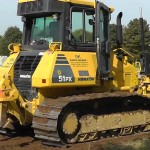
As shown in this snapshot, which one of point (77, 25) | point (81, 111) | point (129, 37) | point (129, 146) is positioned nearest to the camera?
point (129, 146)

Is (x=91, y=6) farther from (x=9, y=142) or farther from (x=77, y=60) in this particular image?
(x=9, y=142)

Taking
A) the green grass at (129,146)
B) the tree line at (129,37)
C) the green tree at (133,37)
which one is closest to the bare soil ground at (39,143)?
the green grass at (129,146)

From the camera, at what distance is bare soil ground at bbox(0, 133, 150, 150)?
927 cm

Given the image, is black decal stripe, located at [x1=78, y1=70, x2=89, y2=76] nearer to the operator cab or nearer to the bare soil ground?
the operator cab

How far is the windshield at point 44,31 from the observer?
997 centimetres

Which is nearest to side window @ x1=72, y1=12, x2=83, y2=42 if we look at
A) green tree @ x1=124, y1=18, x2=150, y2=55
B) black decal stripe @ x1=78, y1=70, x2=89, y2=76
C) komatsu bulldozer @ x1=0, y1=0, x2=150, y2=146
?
komatsu bulldozer @ x1=0, y1=0, x2=150, y2=146

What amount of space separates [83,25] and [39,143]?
9.33 ft

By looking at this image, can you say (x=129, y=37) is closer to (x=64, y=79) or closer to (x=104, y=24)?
(x=104, y=24)

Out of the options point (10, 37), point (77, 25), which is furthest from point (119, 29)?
point (10, 37)

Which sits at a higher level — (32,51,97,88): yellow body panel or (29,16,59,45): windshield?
(29,16,59,45): windshield

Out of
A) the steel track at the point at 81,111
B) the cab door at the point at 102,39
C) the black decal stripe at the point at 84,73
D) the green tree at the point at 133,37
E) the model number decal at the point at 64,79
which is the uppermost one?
the green tree at the point at 133,37

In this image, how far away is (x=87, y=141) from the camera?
32.4 feet

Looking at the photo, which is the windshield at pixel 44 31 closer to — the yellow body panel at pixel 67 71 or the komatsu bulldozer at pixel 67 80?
the komatsu bulldozer at pixel 67 80

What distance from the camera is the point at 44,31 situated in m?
10.2
